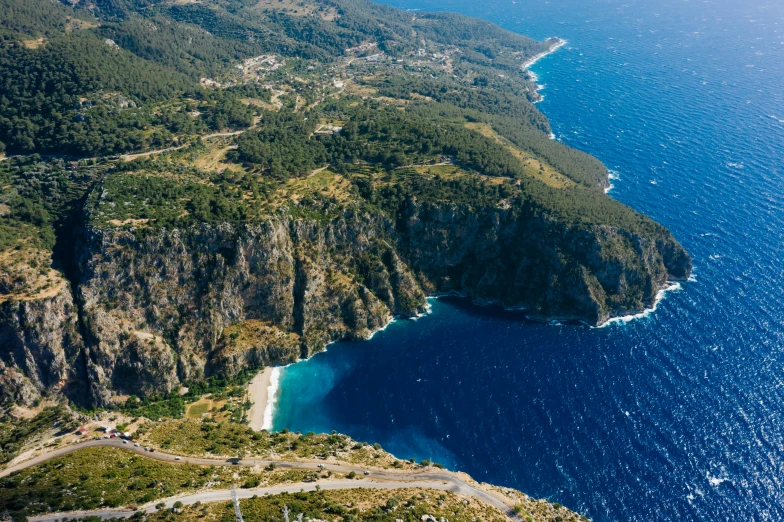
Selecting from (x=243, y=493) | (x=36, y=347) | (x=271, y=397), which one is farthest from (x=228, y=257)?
(x=243, y=493)

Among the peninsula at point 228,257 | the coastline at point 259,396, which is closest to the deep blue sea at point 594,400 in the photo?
the coastline at point 259,396

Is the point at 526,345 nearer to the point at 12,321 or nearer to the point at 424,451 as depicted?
the point at 424,451

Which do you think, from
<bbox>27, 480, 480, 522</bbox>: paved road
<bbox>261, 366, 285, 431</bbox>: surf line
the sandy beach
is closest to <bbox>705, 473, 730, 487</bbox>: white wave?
<bbox>27, 480, 480, 522</bbox>: paved road

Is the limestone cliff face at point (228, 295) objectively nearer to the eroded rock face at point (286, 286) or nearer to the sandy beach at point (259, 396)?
the eroded rock face at point (286, 286)

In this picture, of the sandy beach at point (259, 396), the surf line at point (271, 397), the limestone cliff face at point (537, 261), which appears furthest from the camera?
the limestone cliff face at point (537, 261)

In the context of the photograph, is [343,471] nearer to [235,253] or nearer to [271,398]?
[271,398]

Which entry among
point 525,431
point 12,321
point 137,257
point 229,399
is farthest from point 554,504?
point 12,321
